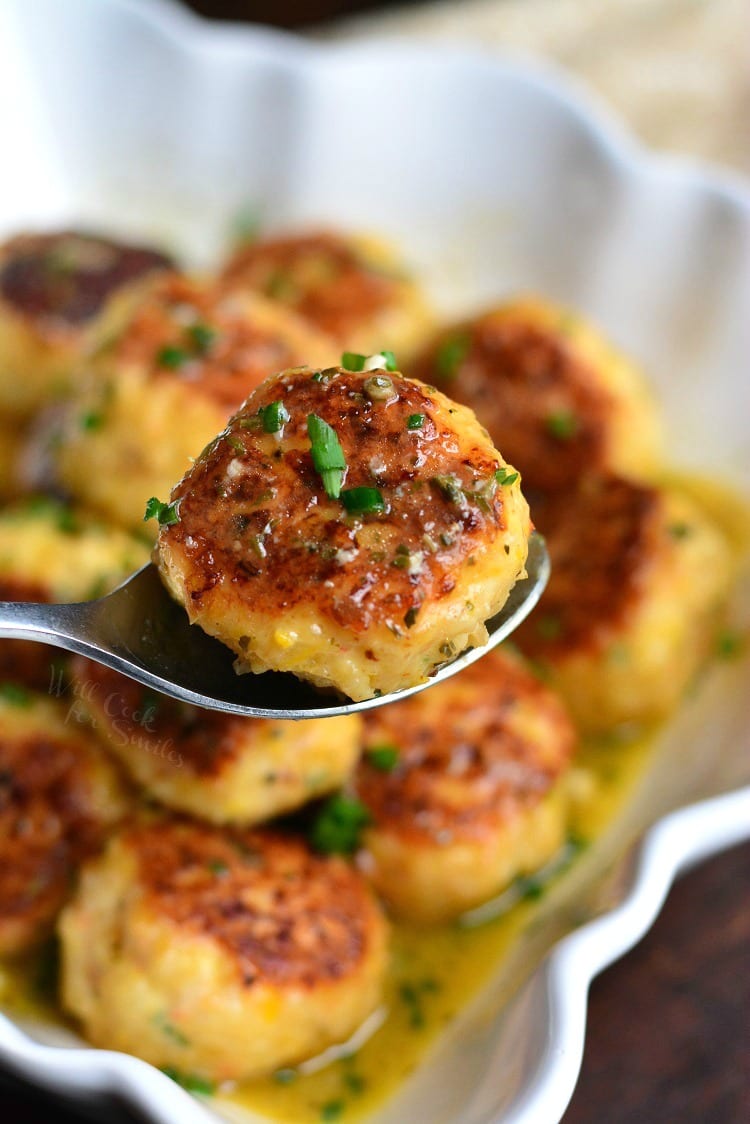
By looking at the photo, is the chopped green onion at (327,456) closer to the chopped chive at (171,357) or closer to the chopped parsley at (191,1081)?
the chopped chive at (171,357)

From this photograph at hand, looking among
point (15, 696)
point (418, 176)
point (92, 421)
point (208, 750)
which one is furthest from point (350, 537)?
point (418, 176)

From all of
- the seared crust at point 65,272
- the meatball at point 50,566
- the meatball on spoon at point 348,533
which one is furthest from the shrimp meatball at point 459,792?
the seared crust at point 65,272

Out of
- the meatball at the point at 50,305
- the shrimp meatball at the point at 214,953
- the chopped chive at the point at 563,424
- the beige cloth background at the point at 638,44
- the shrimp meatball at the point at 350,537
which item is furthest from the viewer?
the beige cloth background at the point at 638,44

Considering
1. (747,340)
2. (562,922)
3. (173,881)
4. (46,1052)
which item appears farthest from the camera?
(747,340)

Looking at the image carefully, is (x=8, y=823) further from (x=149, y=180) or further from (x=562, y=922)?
(x=149, y=180)

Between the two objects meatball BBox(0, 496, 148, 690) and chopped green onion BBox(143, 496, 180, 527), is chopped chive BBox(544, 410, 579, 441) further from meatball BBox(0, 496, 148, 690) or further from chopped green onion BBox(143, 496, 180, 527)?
chopped green onion BBox(143, 496, 180, 527)

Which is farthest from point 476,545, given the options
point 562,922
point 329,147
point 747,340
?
point 329,147
